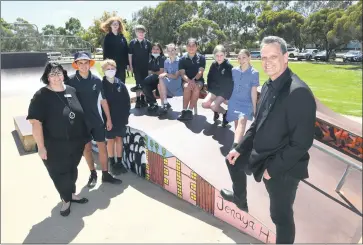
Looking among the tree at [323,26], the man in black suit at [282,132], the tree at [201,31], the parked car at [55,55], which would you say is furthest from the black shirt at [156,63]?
the tree at [201,31]

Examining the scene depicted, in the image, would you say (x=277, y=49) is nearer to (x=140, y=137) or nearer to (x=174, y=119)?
(x=140, y=137)

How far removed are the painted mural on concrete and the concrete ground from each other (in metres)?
0.10

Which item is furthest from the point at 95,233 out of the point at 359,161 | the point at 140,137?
the point at 359,161

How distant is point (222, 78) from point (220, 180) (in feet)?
6.39

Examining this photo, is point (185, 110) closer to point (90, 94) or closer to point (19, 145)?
point (90, 94)

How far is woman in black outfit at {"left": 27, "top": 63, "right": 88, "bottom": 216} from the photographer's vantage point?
3277 millimetres

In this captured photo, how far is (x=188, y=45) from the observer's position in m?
5.04

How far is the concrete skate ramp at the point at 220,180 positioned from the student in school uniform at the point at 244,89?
19.5 inches

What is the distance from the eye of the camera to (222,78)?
4.85 meters

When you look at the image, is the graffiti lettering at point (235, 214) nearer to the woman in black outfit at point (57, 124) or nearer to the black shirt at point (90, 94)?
the woman in black outfit at point (57, 124)

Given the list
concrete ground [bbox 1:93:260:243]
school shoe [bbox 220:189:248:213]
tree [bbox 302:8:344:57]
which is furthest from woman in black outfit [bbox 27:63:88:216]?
tree [bbox 302:8:344:57]

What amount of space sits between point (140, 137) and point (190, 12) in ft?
168

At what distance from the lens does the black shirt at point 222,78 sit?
4.84 meters

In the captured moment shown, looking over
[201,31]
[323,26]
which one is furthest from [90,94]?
[201,31]
